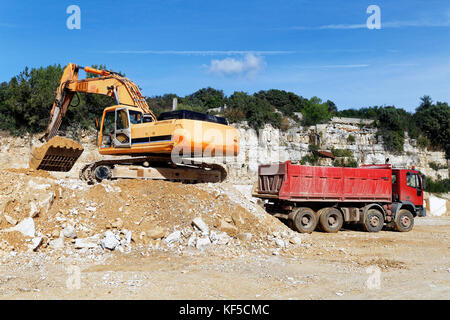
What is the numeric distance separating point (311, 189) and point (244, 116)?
20891 millimetres

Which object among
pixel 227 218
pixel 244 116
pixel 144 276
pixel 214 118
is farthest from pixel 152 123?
pixel 244 116

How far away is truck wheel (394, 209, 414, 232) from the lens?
15883 mm

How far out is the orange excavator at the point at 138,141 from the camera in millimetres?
11609

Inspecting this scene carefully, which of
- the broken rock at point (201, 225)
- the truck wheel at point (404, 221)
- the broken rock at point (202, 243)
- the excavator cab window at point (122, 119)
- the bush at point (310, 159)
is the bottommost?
the truck wheel at point (404, 221)

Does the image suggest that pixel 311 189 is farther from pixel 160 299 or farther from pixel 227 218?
pixel 160 299

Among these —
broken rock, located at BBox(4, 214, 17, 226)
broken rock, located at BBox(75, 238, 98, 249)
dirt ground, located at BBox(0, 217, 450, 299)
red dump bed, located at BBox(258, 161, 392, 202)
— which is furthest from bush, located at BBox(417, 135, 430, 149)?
broken rock, located at BBox(4, 214, 17, 226)

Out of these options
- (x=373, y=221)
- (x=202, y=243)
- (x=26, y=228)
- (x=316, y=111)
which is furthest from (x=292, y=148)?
(x=26, y=228)

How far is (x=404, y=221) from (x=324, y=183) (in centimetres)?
446

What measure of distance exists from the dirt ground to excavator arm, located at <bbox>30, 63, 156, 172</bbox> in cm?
600

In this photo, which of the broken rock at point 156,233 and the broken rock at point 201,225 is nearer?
the broken rock at point 156,233

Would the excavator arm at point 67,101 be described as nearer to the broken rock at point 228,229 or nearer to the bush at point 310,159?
the broken rock at point 228,229

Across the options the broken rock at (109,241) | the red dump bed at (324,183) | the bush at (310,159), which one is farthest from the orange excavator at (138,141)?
the bush at (310,159)

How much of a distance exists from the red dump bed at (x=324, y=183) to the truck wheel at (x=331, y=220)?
0.53 meters

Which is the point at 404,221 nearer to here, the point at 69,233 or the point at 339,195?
the point at 339,195
